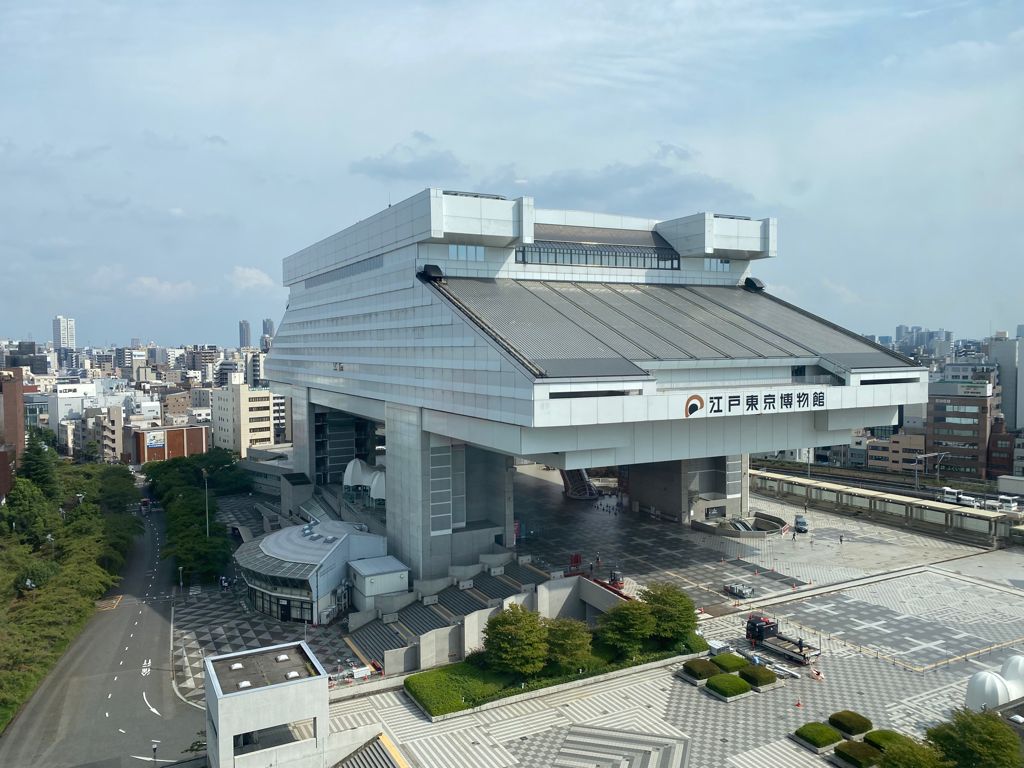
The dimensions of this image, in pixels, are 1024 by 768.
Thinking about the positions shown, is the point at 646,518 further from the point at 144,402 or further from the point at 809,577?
the point at 144,402

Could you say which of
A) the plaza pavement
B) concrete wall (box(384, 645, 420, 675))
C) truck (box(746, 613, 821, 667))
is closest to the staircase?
the plaza pavement

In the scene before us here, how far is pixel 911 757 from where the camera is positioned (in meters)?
22.1

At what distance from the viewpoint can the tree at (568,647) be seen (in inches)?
1286

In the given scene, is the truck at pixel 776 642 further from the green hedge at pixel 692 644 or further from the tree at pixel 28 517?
the tree at pixel 28 517

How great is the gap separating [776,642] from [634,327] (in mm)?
19389

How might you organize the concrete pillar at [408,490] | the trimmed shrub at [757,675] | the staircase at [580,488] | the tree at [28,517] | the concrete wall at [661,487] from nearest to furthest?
the trimmed shrub at [757,675]
the concrete pillar at [408,490]
the tree at [28,517]
the concrete wall at [661,487]
the staircase at [580,488]

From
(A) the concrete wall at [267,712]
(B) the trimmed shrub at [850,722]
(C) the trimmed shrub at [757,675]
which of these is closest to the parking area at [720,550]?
(C) the trimmed shrub at [757,675]

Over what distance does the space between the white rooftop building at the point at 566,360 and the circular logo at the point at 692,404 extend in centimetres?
9

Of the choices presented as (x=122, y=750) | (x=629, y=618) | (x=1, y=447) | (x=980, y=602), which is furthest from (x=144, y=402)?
(x=980, y=602)

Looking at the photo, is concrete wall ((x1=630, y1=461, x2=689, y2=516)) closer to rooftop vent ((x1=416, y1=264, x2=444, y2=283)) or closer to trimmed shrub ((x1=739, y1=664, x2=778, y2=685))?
rooftop vent ((x1=416, y1=264, x2=444, y2=283))

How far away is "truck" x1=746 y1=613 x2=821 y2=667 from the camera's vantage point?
33.5 meters


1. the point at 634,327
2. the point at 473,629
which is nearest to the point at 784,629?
the point at 473,629

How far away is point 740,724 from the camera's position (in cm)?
2852

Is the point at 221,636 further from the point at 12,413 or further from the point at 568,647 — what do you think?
the point at 12,413
